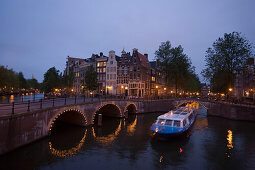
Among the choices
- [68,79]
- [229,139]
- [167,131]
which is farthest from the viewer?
[68,79]

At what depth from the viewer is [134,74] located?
5784 cm

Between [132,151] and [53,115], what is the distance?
35.0ft

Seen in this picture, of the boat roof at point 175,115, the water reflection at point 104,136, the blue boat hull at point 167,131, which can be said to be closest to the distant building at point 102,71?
the water reflection at point 104,136

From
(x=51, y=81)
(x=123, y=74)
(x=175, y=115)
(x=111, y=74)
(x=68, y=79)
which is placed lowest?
(x=175, y=115)

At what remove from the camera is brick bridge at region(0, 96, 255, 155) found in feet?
47.5

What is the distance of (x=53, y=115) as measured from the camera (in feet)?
67.6

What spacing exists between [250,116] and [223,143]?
1794 cm

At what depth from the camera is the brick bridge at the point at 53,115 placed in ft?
47.5

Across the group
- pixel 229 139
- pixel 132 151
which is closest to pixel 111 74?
pixel 229 139

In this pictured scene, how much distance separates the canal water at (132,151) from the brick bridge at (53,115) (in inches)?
47.3

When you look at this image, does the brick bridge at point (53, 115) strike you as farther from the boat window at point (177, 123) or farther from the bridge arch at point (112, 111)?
the boat window at point (177, 123)

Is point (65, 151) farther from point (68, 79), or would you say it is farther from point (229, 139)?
point (68, 79)

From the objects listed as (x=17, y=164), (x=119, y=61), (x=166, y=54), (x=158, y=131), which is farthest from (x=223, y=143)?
(x=119, y=61)

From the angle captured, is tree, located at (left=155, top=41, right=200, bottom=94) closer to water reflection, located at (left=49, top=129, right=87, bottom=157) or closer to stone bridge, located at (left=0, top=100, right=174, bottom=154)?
stone bridge, located at (left=0, top=100, right=174, bottom=154)
